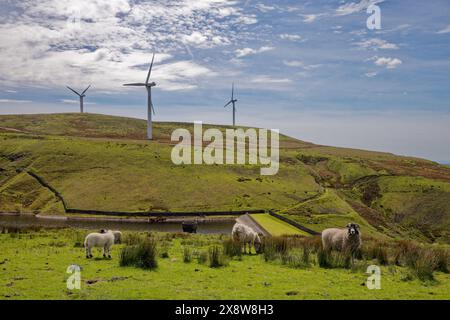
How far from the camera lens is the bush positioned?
1927 centimetres

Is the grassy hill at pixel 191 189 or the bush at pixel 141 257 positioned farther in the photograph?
the grassy hill at pixel 191 189

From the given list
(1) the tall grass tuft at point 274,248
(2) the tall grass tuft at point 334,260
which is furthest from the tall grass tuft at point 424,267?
(1) the tall grass tuft at point 274,248

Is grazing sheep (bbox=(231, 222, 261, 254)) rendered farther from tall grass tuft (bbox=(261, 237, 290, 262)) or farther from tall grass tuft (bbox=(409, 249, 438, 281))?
tall grass tuft (bbox=(409, 249, 438, 281))

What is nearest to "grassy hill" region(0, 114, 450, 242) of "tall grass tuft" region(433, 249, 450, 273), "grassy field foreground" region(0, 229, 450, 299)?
"tall grass tuft" region(433, 249, 450, 273)

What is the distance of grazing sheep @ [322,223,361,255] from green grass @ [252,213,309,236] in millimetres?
29668

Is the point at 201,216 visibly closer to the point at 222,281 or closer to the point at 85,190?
the point at 85,190

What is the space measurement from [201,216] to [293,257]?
56513 millimetres

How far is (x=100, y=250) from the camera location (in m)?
25.3

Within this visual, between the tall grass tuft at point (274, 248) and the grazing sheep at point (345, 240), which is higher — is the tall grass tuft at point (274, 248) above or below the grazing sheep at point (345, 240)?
below

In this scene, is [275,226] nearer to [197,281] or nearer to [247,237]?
[247,237]

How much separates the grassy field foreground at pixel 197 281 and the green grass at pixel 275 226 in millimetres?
34452

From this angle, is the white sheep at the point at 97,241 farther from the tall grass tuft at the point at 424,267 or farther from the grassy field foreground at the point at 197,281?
the tall grass tuft at the point at 424,267

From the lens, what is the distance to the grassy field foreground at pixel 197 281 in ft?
48.3

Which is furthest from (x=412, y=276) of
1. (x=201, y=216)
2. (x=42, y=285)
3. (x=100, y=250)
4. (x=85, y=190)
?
(x=85, y=190)
